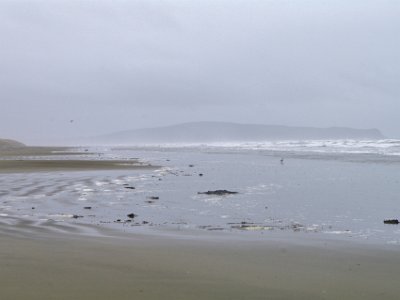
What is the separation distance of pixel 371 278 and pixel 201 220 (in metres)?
5.36

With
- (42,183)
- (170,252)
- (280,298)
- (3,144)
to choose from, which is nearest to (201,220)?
(170,252)

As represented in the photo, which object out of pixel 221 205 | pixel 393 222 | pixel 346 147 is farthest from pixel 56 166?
pixel 346 147

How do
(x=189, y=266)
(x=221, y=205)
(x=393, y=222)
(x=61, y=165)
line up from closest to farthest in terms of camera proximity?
(x=189, y=266)
(x=393, y=222)
(x=221, y=205)
(x=61, y=165)

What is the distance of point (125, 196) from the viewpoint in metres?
15.4

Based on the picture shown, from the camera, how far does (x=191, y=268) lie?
6324 millimetres

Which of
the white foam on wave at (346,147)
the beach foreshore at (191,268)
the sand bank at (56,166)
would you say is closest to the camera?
the beach foreshore at (191,268)

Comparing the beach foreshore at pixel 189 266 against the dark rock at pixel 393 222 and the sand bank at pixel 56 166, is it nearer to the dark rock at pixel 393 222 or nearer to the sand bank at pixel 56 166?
the dark rock at pixel 393 222

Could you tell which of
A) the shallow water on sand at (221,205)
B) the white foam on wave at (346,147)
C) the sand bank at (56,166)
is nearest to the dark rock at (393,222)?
the shallow water on sand at (221,205)

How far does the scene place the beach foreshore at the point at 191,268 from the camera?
17.2ft

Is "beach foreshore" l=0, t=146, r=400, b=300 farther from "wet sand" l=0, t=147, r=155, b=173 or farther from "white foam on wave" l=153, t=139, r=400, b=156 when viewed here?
"white foam on wave" l=153, t=139, r=400, b=156

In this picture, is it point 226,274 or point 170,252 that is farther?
point 170,252

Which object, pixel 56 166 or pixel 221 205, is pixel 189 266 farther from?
pixel 56 166

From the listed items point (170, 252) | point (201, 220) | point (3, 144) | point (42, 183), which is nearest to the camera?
point (170, 252)

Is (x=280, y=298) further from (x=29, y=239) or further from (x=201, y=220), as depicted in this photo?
(x=201, y=220)
